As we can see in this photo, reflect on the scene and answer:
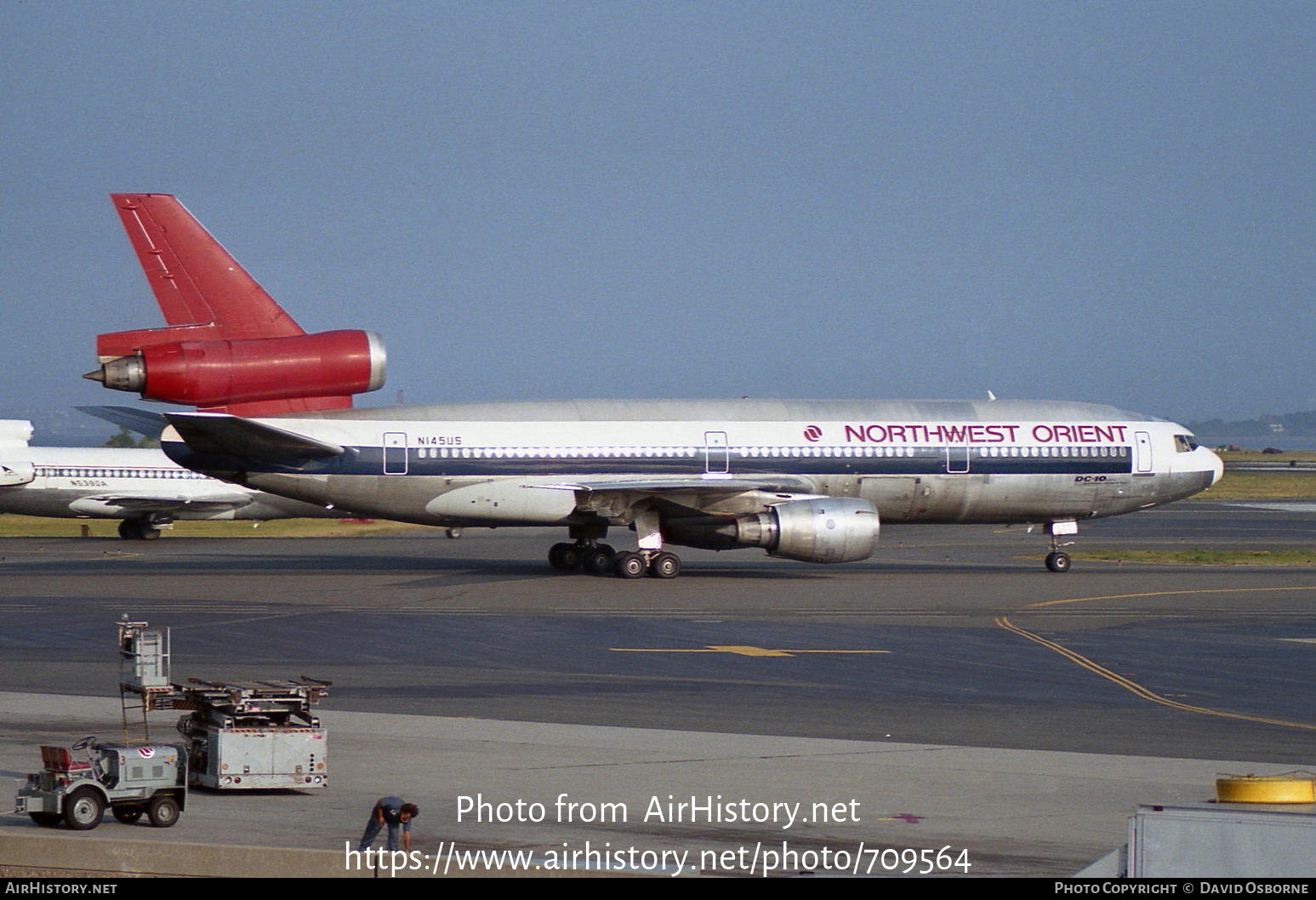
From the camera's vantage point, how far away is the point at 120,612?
25.7m

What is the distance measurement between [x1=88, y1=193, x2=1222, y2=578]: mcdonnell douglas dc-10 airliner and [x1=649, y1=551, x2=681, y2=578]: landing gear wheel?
46mm

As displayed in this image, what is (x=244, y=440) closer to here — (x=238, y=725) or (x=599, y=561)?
(x=599, y=561)

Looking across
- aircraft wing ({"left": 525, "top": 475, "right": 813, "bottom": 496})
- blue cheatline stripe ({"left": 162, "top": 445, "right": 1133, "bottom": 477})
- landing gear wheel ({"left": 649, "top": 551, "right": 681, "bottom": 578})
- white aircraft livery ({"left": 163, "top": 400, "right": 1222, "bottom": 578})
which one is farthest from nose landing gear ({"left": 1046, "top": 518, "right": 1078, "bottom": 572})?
landing gear wheel ({"left": 649, "top": 551, "right": 681, "bottom": 578})

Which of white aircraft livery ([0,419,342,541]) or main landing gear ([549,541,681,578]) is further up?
white aircraft livery ([0,419,342,541])

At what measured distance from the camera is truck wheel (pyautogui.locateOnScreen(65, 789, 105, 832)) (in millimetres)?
9938

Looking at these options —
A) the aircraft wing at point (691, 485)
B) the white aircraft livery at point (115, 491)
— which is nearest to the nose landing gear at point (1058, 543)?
the aircraft wing at point (691, 485)

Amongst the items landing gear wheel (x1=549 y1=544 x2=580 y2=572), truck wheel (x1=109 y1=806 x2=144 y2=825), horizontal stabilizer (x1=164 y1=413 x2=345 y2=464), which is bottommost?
truck wheel (x1=109 y1=806 x2=144 y2=825)

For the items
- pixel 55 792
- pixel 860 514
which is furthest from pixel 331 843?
pixel 860 514

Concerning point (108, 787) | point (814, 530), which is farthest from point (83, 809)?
point (814, 530)

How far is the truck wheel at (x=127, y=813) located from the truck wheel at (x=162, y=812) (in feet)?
0.36

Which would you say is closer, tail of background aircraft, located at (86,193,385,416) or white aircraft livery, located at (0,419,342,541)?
tail of background aircraft, located at (86,193,385,416)

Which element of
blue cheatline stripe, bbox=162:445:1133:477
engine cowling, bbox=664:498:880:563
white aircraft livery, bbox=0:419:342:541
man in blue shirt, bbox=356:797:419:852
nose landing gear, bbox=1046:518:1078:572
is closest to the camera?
man in blue shirt, bbox=356:797:419:852

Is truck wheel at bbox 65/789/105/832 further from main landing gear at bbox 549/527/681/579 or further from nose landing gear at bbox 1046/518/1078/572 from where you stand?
nose landing gear at bbox 1046/518/1078/572

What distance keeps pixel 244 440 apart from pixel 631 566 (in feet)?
31.1
